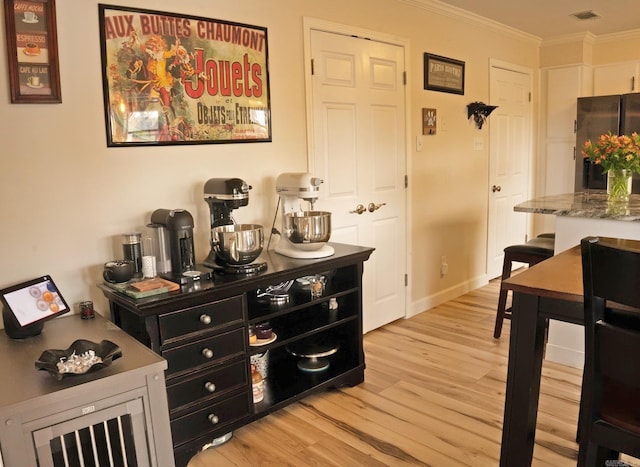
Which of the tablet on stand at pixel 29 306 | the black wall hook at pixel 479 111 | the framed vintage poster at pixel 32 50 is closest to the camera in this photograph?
the tablet on stand at pixel 29 306

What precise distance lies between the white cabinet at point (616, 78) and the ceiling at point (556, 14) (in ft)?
1.18

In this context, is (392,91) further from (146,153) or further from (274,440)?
(274,440)

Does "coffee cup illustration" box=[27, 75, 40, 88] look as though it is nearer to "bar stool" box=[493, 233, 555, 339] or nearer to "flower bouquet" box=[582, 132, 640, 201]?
"bar stool" box=[493, 233, 555, 339]

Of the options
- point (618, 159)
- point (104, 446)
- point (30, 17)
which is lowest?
point (104, 446)

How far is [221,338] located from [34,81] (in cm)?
130

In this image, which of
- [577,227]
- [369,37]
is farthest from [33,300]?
[577,227]

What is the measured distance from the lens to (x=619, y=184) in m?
3.22

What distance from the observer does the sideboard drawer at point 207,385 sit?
7.05 feet

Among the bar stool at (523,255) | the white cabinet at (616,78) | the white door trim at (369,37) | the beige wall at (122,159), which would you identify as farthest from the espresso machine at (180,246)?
the white cabinet at (616,78)

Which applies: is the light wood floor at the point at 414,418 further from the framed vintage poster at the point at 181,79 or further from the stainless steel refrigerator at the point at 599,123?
the stainless steel refrigerator at the point at 599,123

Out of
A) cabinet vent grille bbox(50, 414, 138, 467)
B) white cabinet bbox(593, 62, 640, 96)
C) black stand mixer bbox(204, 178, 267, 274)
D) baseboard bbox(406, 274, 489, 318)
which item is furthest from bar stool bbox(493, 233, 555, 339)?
white cabinet bbox(593, 62, 640, 96)

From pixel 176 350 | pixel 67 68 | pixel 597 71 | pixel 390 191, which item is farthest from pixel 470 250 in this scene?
pixel 67 68

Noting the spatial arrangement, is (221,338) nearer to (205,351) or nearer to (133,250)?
(205,351)

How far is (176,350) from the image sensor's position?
6.97ft
